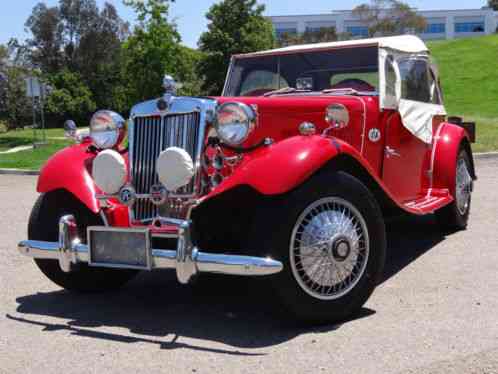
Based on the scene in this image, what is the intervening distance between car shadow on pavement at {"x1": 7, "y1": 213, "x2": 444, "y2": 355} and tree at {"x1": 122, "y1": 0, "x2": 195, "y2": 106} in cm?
1835

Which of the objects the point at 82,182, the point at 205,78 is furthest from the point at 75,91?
the point at 82,182

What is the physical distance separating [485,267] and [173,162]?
113 inches

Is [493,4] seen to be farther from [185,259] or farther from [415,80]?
[185,259]

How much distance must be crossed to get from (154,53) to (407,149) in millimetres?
18540

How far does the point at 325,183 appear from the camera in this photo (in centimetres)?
419

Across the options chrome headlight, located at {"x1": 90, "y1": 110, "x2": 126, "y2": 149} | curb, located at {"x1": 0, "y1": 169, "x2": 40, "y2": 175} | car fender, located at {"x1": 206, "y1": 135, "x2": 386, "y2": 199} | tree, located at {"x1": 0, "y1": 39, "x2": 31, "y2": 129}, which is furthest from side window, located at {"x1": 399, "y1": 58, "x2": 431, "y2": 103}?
tree, located at {"x1": 0, "y1": 39, "x2": 31, "y2": 129}

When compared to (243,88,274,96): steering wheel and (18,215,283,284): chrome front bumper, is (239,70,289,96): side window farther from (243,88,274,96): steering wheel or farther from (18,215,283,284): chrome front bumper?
(18,215,283,284): chrome front bumper

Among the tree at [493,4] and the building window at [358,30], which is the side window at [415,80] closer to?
the building window at [358,30]

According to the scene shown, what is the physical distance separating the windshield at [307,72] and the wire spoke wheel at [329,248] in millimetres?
1810

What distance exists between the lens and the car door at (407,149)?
18.7 ft

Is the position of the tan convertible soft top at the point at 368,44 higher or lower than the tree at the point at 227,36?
lower

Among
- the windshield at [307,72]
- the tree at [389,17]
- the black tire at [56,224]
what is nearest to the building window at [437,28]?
the tree at [389,17]

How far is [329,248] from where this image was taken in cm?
413

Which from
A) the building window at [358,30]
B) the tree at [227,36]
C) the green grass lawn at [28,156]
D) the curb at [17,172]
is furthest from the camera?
the building window at [358,30]
